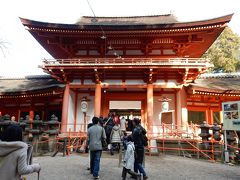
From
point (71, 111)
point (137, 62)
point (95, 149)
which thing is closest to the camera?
point (95, 149)

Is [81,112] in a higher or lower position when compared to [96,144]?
higher

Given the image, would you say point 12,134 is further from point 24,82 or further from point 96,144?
point 24,82

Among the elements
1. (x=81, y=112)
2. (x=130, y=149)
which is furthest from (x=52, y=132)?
(x=130, y=149)

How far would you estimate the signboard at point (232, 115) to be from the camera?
29.4ft

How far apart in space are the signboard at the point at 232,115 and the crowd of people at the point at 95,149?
4.76 meters

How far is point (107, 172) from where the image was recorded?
728 centimetres

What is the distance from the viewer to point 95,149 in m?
6.27

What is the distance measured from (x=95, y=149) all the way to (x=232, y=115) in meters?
6.41

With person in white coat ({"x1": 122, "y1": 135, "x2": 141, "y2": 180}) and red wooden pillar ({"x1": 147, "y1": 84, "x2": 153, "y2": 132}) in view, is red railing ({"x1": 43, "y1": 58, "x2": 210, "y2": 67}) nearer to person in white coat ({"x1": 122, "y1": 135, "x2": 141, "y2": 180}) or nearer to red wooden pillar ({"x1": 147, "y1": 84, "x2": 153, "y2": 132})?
red wooden pillar ({"x1": 147, "y1": 84, "x2": 153, "y2": 132})

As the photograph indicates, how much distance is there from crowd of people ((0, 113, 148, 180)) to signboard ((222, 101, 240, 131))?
4764 millimetres

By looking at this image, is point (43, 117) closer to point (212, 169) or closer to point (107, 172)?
point (107, 172)

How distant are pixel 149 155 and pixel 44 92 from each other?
957cm

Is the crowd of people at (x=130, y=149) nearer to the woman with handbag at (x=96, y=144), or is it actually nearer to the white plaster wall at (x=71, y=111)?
the woman with handbag at (x=96, y=144)

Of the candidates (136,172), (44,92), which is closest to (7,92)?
(44,92)
